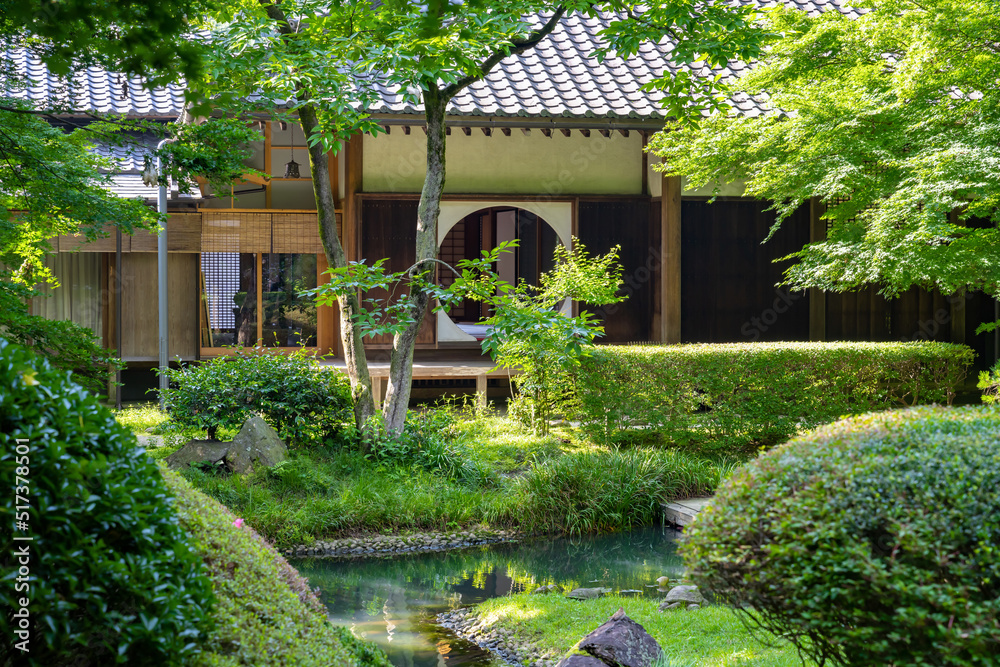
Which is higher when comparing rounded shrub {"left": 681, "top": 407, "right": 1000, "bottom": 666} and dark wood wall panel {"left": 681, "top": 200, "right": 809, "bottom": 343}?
dark wood wall panel {"left": 681, "top": 200, "right": 809, "bottom": 343}

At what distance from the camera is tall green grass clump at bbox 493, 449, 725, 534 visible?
23.2 ft

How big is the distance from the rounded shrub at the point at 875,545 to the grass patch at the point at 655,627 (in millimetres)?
1413

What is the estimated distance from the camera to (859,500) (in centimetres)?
248

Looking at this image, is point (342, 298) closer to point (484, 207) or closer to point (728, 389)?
point (484, 207)

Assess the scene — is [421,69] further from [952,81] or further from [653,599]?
[952,81]

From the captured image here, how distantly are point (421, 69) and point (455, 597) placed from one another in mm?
3566

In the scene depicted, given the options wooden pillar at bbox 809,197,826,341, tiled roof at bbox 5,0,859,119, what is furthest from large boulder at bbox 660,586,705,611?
wooden pillar at bbox 809,197,826,341

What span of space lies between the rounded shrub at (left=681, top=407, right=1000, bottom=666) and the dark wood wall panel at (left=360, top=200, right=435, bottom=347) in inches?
345

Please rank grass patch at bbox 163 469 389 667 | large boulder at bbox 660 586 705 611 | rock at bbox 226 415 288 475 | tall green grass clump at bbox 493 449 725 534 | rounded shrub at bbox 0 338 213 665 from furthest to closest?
rock at bbox 226 415 288 475 → tall green grass clump at bbox 493 449 725 534 → large boulder at bbox 660 586 705 611 → grass patch at bbox 163 469 389 667 → rounded shrub at bbox 0 338 213 665

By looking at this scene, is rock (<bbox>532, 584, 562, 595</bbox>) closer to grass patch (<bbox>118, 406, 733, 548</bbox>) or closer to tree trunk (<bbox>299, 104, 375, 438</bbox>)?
grass patch (<bbox>118, 406, 733, 548</bbox>)

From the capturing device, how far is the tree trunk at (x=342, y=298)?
25.5 feet

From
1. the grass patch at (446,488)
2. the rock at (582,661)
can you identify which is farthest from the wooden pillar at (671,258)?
the rock at (582,661)

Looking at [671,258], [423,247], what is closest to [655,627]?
[423,247]

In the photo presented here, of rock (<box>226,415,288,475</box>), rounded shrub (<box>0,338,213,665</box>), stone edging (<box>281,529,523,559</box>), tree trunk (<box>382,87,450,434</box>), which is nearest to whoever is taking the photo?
rounded shrub (<box>0,338,213,665</box>)
